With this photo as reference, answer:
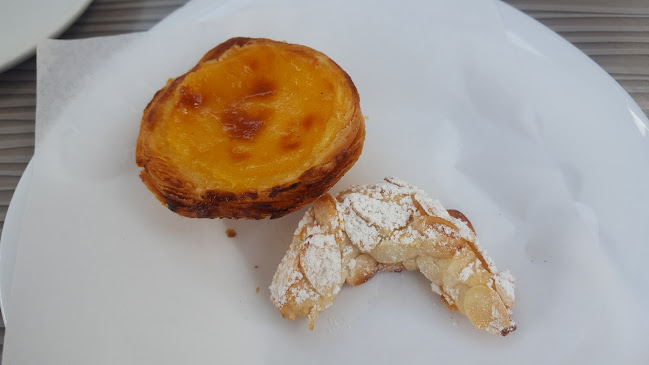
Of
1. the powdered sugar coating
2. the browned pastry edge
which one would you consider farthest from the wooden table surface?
the powdered sugar coating

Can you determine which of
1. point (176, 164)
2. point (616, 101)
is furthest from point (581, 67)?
point (176, 164)

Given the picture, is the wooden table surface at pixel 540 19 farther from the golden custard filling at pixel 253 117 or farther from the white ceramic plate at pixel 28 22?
the golden custard filling at pixel 253 117

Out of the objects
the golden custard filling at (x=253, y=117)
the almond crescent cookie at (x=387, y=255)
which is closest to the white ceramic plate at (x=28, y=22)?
the golden custard filling at (x=253, y=117)

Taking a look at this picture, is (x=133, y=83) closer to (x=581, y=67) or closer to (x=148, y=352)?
(x=148, y=352)

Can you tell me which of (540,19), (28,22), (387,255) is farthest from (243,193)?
(540,19)

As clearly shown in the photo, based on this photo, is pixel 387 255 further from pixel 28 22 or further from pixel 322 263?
pixel 28 22

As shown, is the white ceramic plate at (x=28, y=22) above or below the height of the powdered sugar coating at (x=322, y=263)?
above
